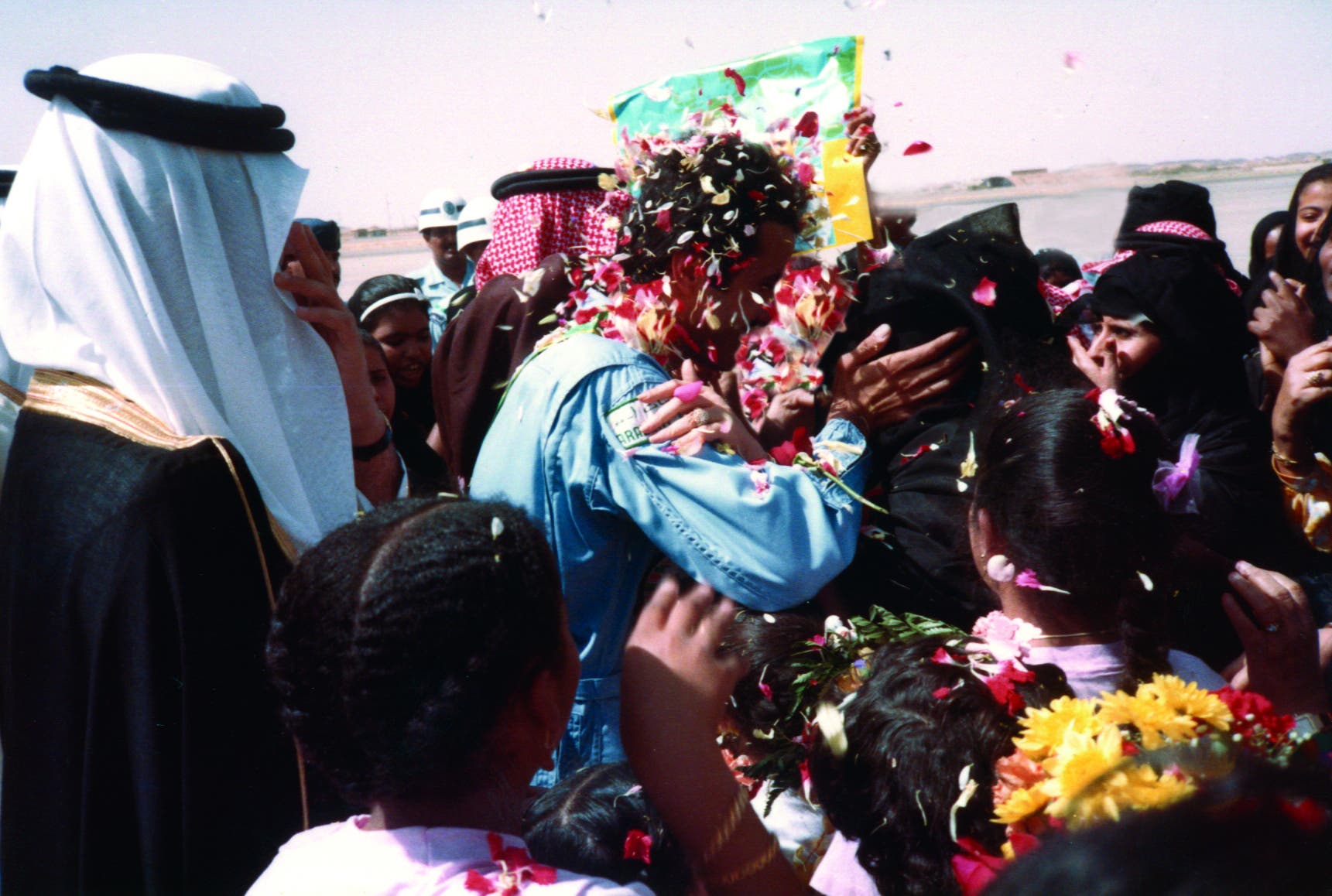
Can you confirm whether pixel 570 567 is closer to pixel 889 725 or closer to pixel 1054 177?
pixel 889 725

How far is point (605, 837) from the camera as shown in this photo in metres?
1.64

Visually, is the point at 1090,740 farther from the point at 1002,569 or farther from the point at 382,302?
the point at 382,302

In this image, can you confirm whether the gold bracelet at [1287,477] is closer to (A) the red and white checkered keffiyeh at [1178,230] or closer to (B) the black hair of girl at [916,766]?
(A) the red and white checkered keffiyeh at [1178,230]

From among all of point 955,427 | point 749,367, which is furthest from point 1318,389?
point 749,367

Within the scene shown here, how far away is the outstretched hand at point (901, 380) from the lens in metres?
2.34

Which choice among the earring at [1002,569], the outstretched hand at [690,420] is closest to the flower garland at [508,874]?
the outstretched hand at [690,420]

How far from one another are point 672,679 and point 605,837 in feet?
1.19

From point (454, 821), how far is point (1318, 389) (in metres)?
2.48

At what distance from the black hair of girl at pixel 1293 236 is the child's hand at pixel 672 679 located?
3.37 m

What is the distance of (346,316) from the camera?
2.26m

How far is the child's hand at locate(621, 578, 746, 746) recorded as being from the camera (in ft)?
4.75

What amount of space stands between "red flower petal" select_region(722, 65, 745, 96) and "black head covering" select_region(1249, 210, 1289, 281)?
2.90 meters

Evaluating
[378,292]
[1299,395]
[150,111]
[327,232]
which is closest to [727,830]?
[150,111]

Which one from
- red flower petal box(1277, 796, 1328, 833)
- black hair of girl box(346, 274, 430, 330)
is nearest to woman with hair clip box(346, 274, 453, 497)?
black hair of girl box(346, 274, 430, 330)
